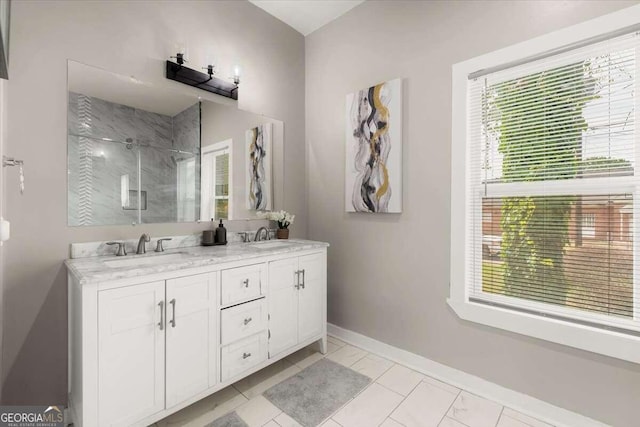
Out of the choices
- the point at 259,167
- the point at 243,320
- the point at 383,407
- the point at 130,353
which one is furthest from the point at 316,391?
the point at 259,167

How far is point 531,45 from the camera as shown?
1.74 meters

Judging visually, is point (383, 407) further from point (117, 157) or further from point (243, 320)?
point (117, 157)

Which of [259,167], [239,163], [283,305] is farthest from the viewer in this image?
[259,167]

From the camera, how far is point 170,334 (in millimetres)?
1565

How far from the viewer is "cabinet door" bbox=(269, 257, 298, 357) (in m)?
2.06

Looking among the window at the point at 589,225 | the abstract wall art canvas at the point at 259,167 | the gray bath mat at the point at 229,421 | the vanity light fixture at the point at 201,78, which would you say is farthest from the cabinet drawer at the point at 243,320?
the window at the point at 589,225

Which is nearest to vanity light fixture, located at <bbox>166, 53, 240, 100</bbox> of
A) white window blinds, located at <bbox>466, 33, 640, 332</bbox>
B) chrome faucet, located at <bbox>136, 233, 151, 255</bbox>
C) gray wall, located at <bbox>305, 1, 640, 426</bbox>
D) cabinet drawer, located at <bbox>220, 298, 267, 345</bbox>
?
gray wall, located at <bbox>305, 1, 640, 426</bbox>

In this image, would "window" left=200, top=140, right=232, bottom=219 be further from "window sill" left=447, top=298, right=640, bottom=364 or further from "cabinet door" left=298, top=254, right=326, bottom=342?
"window sill" left=447, top=298, right=640, bottom=364

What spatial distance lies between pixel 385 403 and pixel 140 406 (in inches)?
53.1

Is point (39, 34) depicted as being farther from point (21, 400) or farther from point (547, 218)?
point (547, 218)

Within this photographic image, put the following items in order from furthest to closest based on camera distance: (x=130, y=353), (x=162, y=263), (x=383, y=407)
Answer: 1. (x=383, y=407)
2. (x=162, y=263)
3. (x=130, y=353)

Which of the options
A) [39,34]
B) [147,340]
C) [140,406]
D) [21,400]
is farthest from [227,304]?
[39,34]

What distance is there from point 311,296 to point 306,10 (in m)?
2.45

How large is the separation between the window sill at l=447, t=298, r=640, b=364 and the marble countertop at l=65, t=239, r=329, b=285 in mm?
1187
